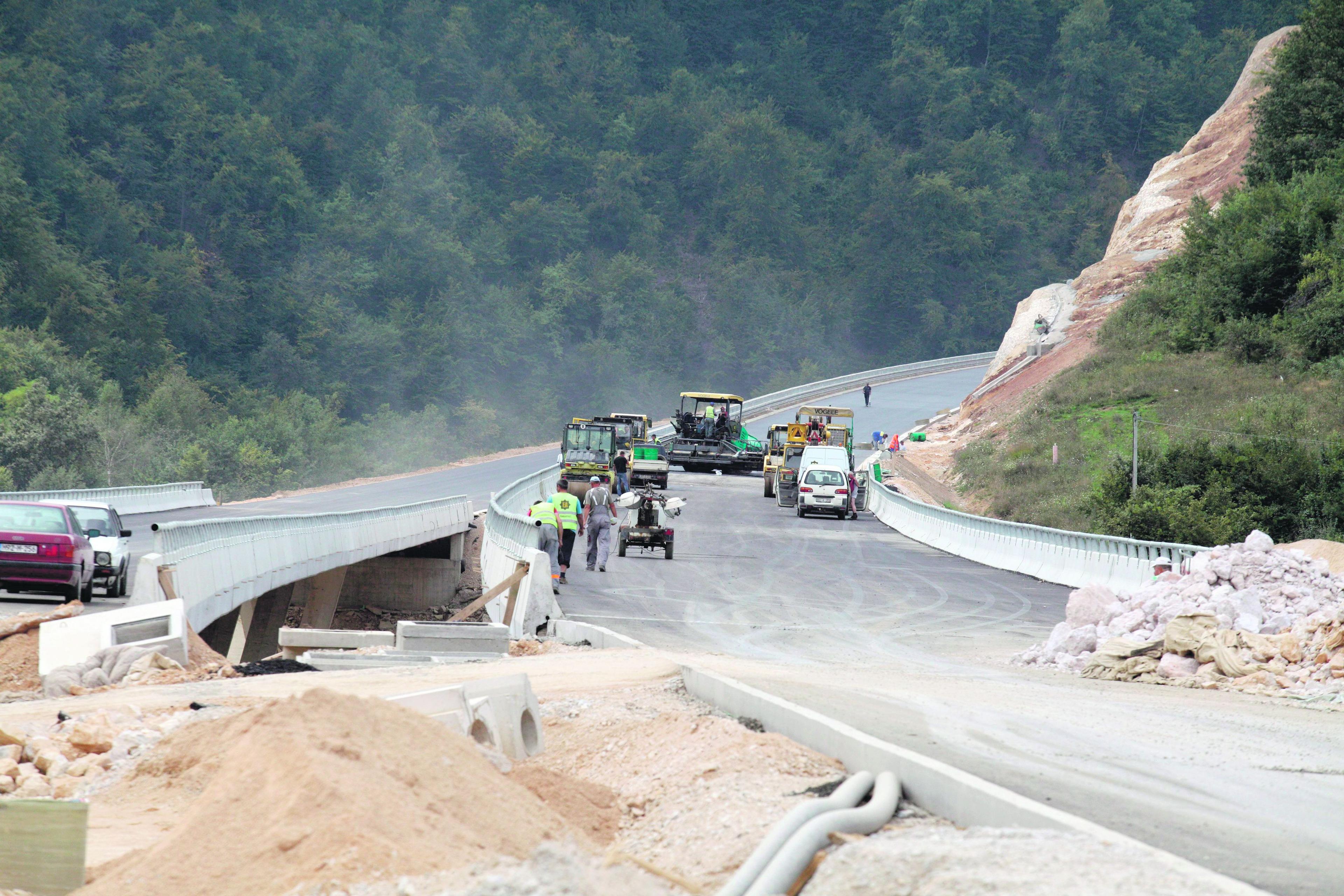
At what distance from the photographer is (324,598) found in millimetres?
30875

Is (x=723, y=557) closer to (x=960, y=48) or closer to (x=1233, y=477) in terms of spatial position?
(x=1233, y=477)

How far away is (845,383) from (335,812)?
8429 centimetres

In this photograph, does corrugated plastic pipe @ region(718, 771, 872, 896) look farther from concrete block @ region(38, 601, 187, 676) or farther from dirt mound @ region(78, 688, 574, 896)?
concrete block @ region(38, 601, 187, 676)

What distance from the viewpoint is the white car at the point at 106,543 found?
19875mm

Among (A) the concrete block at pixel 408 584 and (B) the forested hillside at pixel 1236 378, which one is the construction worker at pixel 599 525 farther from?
(B) the forested hillside at pixel 1236 378

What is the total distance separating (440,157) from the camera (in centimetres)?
12069

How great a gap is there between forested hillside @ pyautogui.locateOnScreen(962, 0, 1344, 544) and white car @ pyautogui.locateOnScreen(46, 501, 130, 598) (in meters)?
20.8

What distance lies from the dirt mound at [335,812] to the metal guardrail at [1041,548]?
15578 mm

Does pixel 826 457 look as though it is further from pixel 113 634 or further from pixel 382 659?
pixel 113 634

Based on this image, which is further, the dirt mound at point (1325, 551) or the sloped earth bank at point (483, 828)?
the dirt mound at point (1325, 551)

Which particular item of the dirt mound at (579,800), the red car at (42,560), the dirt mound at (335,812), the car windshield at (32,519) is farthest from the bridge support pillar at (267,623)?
the dirt mound at (335,812)

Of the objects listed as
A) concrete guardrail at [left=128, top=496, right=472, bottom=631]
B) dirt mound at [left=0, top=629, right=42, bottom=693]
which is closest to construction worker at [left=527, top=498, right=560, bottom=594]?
concrete guardrail at [left=128, top=496, right=472, bottom=631]

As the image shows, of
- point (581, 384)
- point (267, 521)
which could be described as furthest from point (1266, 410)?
point (581, 384)

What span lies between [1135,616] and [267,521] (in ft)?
44.6
